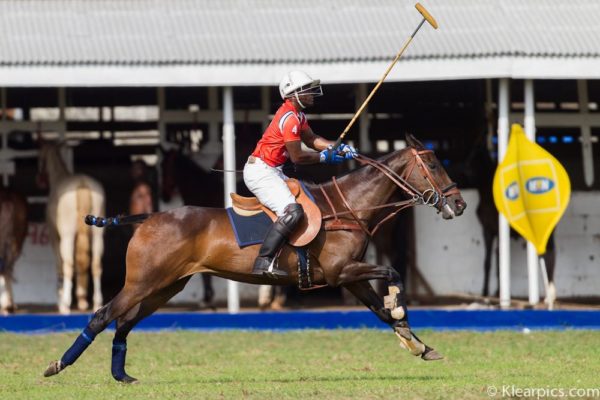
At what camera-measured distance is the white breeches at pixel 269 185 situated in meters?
13.0

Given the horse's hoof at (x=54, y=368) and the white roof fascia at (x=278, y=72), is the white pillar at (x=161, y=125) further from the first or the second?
the horse's hoof at (x=54, y=368)

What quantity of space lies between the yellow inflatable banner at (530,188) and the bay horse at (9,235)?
20.3 ft

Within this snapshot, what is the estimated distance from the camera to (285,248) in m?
13.0

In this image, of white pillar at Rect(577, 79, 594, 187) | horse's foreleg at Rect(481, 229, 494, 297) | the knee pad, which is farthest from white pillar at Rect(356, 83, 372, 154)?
the knee pad

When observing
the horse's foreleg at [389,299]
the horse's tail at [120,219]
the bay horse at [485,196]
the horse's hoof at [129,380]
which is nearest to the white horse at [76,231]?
the bay horse at [485,196]

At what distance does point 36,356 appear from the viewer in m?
16.2

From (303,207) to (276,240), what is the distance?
41cm

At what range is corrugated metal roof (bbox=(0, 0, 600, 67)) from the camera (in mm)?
18438

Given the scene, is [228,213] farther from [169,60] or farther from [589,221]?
[589,221]

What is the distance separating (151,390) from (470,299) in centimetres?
886

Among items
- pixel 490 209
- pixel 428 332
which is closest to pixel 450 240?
pixel 490 209

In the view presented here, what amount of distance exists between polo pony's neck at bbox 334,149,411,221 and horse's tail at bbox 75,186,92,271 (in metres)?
6.88

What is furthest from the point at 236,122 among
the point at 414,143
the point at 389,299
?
the point at 389,299

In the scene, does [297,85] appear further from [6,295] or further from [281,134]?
[6,295]
